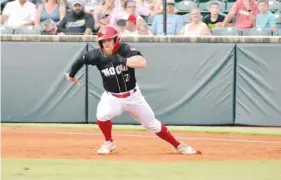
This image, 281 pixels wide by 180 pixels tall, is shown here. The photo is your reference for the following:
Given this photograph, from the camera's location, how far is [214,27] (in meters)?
15.1

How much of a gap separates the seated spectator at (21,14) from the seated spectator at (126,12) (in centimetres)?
163

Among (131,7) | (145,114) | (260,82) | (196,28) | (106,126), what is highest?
(131,7)

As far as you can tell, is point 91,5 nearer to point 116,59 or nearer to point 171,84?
point 171,84

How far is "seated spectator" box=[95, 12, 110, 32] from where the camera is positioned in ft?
49.9

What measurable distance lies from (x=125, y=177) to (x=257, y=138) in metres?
5.08

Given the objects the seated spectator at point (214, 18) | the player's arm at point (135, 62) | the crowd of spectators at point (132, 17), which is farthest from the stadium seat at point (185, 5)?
the player's arm at point (135, 62)

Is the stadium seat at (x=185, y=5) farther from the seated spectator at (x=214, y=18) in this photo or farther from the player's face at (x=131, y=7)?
the player's face at (x=131, y=7)

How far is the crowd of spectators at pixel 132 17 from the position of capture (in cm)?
1474

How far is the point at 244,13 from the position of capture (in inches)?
584

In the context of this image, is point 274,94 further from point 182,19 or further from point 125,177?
point 125,177

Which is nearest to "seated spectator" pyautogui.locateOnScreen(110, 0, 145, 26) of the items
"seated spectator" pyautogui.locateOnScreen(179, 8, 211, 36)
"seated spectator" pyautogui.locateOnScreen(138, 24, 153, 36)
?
"seated spectator" pyautogui.locateOnScreen(138, 24, 153, 36)

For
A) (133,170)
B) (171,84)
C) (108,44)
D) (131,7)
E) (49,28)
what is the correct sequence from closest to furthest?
(133,170)
(108,44)
(171,84)
(131,7)
(49,28)

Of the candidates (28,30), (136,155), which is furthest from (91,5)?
(136,155)

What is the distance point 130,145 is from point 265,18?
439 centimetres
